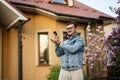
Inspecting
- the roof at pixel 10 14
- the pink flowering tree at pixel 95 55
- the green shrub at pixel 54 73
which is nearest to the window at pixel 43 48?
the roof at pixel 10 14

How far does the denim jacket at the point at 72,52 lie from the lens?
5195mm

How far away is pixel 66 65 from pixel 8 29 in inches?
413

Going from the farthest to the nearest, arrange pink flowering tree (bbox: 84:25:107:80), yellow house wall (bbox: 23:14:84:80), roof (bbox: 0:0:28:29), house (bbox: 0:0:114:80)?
yellow house wall (bbox: 23:14:84:80)
house (bbox: 0:0:114:80)
pink flowering tree (bbox: 84:25:107:80)
roof (bbox: 0:0:28:29)

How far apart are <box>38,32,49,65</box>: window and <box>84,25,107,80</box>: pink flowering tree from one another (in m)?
1.98

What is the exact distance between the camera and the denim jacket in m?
5.20

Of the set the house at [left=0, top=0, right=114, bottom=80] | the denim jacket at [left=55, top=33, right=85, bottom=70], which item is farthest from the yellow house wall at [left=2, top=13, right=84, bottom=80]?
the denim jacket at [left=55, top=33, right=85, bottom=70]

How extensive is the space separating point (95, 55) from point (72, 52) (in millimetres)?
9725

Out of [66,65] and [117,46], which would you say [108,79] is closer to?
[117,46]

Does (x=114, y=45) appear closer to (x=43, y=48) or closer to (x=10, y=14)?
(x=10, y=14)

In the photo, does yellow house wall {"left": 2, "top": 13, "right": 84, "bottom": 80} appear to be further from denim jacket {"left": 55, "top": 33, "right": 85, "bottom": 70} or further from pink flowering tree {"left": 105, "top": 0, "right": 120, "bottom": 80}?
denim jacket {"left": 55, "top": 33, "right": 85, "bottom": 70}

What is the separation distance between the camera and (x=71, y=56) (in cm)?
530

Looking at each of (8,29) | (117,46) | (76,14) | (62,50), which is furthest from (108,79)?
(62,50)

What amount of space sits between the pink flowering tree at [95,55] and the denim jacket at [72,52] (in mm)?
9335

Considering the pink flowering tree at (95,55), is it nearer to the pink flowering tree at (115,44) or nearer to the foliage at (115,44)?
the pink flowering tree at (115,44)
